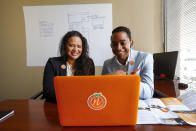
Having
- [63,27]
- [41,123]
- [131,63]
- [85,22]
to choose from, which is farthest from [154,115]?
[63,27]

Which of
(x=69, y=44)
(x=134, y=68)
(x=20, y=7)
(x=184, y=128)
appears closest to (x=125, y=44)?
(x=134, y=68)

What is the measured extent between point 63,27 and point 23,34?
668 mm

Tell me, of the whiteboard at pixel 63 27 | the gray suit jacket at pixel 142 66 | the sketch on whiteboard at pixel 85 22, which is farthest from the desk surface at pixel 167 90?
the sketch on whiteboard at pixel 85 22

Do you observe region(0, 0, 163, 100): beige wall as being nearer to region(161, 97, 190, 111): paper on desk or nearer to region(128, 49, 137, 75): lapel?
region(128, 49, 137, 75): lapel

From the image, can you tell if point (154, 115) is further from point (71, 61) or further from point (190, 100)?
point (71, 61)

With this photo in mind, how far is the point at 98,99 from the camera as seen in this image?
0.48m

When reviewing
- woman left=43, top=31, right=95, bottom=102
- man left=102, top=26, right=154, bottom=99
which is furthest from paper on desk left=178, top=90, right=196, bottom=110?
woman left=43, top=31, right=95, bottom=102

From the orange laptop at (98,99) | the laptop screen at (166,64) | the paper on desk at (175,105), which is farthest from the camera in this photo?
the laptop screen at (166,64)

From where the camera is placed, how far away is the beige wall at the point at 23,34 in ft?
6.58

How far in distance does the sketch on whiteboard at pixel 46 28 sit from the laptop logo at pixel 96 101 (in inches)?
74.3

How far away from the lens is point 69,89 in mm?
488

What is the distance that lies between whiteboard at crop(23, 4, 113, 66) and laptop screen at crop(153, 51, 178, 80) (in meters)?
0.69

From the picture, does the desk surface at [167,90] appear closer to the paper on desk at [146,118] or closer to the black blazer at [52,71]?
the paper on desk at [146,118]

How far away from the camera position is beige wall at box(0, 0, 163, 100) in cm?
201
